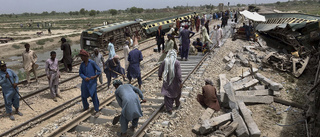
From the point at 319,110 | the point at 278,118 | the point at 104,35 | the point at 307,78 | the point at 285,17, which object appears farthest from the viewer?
the point at 285,17

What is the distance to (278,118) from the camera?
614 centimetres

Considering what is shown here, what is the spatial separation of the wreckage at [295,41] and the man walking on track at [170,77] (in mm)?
6935

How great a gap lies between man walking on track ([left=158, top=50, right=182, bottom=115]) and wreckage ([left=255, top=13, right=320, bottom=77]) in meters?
6.94

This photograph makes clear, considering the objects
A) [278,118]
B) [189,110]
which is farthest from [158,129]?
[278,118]

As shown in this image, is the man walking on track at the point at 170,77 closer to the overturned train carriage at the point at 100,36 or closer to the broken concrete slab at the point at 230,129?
the broken concrete slab at the point at 230,129

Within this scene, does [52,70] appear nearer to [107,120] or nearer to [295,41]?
[107,120]

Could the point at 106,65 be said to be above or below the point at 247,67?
above

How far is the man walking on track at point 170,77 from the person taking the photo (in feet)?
17.8

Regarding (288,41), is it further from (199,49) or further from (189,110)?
(189,110)

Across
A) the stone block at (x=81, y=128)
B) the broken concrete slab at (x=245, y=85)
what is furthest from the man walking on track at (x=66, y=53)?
the broken concrete slab at (x=245, y=85)

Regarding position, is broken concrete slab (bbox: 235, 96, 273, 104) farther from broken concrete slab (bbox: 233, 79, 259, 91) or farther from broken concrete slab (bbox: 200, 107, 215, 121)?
broken concrete slab (bbox: 200, 107, 215, 121)

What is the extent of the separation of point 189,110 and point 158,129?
4.53ft

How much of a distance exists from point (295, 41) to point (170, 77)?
37.8 ft

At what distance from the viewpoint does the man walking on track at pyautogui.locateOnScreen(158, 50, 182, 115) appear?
5.43 m
